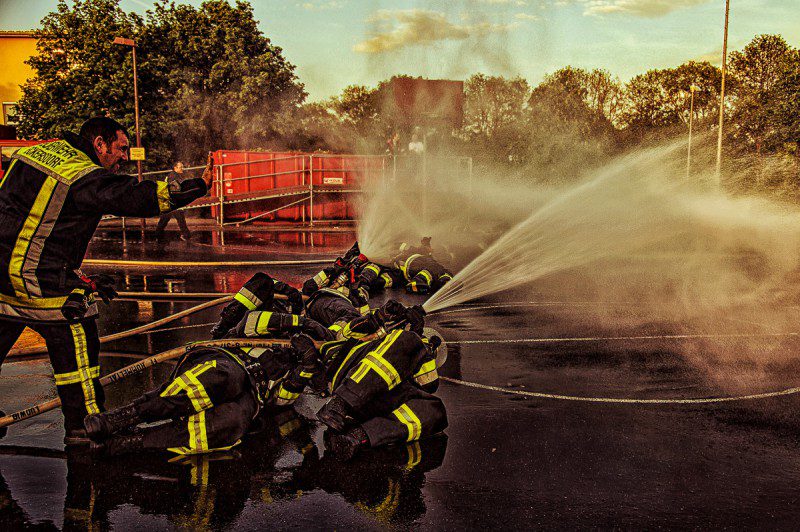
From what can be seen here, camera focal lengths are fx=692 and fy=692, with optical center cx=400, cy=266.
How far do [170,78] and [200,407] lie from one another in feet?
114

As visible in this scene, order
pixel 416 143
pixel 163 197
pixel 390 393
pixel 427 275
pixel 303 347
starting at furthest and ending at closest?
pixel 416 143
pixel 427 275
pixel 303 347
pixel 390 393
pixel 163 197

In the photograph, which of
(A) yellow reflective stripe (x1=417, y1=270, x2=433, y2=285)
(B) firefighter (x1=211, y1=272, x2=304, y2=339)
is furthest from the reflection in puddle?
(A) yellow reflective stripe (x1=417, y1=270, x2=433, y2=285)

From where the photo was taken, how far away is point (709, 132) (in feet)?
131

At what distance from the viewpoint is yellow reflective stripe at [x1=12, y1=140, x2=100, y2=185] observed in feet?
14.5

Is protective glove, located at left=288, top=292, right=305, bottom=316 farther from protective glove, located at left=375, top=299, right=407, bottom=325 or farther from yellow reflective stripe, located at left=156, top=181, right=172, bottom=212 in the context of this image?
yellow reflective stripe, located at left=156, top=181, right=172, bottom=212

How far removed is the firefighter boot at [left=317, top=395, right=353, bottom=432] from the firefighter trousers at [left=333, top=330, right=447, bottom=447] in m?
0.05

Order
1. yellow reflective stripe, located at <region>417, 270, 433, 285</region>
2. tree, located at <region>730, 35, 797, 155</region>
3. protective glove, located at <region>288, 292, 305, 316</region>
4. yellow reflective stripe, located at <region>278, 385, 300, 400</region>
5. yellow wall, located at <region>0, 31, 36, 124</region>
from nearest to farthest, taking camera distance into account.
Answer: yellow reflective stripe, located at <region>278, 385, 300, 400</region> < protective glove, located at <region>288, 292, 305, 316</region> < yellow reflective stripe, located at <region>417, 270, 433, 285</region> < tree, located at <region>730, 35, 797, 155</region> < yellow wall, located at <region>0, 31, 36, 124</region>

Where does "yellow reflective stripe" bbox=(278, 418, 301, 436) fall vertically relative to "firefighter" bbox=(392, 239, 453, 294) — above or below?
below

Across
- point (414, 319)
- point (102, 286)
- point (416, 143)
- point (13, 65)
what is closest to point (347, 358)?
point (414, 319)

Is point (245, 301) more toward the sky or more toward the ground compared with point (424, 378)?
more toward the sky

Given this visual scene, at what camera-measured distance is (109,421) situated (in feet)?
14.5

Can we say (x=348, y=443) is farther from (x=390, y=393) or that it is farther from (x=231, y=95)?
(x=231, y=95)

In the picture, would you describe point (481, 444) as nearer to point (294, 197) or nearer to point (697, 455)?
point (697, 455)

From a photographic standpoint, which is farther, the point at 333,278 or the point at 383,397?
the point at 333,278
